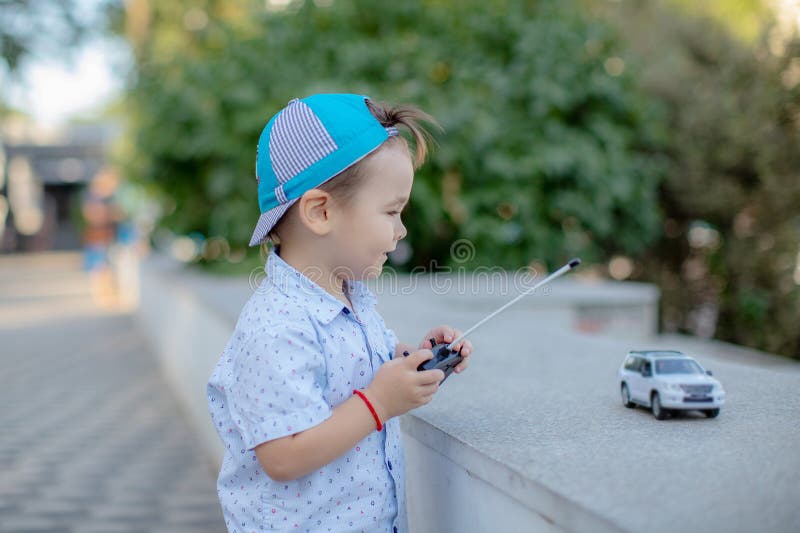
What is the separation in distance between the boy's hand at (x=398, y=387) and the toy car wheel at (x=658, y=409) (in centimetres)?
60

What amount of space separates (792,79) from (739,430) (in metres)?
6.56

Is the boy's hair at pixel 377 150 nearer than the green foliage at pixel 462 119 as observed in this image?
Yes

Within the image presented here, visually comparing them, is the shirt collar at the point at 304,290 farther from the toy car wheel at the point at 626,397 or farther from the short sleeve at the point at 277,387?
the toy car wheel at the point at 626,397

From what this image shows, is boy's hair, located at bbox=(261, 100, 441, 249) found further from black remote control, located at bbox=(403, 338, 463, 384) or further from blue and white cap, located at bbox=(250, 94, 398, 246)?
black remote control, located at bbox=(403, 338, 463, 384)

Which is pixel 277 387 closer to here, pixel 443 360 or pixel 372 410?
pixel 372 410

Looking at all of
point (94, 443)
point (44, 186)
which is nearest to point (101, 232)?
point (94, 443)

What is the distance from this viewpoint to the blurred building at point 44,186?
2923 centimetres

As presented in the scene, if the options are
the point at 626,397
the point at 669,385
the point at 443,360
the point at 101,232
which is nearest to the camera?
the point at 443,360

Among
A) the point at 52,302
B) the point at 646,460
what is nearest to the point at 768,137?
the point at 646,460

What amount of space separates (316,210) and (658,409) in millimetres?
902

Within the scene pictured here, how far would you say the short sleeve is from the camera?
1.51m

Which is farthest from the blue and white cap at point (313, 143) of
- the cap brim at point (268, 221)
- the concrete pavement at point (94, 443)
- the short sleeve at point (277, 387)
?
the concrete pavement at point (94, 443)

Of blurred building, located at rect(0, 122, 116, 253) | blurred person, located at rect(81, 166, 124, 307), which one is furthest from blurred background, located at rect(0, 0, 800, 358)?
blurred building, located at rect(0, 122, 116, 253)

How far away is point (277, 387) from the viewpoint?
1511 millimetres
